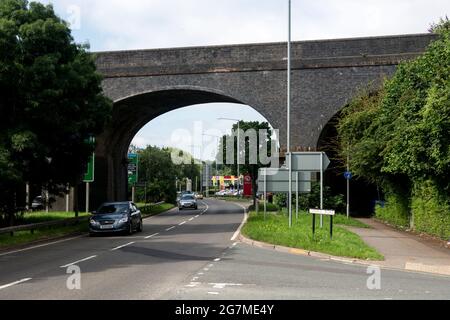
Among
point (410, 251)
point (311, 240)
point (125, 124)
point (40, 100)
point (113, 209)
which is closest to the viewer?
point (410, 251)

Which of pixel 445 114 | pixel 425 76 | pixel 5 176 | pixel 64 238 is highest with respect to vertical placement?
pixel 425 76

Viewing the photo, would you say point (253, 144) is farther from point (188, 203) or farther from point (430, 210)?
point (430, 210)

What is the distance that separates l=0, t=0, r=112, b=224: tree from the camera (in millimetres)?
20703

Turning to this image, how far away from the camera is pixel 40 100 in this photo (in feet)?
69.9

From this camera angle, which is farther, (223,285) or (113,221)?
(113,221)

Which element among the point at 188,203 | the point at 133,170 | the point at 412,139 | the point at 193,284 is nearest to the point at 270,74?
the point at 133,170

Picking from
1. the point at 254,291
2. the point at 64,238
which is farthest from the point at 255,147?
the point at 254,291

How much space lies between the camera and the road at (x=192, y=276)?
9.16m

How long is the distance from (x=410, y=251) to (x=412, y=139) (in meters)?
3.73

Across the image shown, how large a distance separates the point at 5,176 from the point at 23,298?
11.9 m

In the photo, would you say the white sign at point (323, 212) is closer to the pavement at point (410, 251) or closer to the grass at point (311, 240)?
the grass at point (311, 240)

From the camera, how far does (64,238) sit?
73.1ft

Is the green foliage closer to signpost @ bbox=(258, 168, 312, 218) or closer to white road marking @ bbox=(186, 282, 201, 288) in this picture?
signpost @ bbox=(258, 168, 312, 218)

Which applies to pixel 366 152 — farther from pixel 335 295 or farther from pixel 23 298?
pixel 23 298
